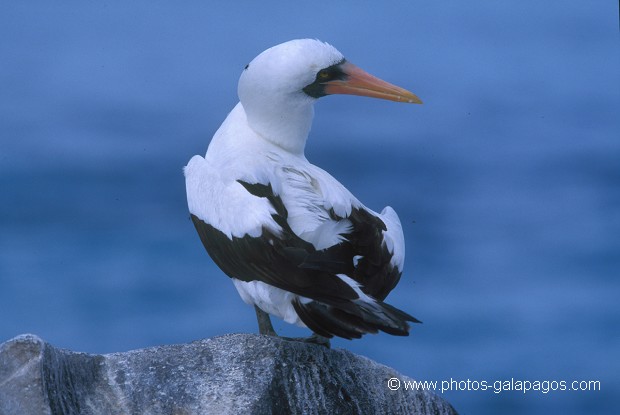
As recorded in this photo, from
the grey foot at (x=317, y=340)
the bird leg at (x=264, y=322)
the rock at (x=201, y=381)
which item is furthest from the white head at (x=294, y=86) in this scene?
the rock at (x=201, y=381)

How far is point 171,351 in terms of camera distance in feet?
20.7

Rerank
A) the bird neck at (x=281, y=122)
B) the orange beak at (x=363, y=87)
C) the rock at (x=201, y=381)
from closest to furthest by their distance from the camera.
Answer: the rock at (x=201, y=381)
the bird neck at (x=281, y=122)
the orange beak at (x=363, y=87)

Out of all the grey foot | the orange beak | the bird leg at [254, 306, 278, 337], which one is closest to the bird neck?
the orange beak

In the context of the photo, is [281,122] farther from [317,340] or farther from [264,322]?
[317,340]

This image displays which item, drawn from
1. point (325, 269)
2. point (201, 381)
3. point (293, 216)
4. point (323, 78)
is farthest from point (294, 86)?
point (201, 381)

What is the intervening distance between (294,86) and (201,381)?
2123 millimetres

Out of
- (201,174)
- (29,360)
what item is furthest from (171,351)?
(201,174)

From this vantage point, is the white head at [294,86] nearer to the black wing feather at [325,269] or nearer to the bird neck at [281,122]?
the bird neck at [281,122]

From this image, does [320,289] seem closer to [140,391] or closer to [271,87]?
[140,391]

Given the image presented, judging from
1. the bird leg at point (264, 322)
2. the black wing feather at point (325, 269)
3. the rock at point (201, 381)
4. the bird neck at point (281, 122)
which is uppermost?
the bird neck at point (281, 122)

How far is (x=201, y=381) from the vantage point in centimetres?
618

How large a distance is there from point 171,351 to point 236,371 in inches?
14.5

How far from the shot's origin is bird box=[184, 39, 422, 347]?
20.5 ft

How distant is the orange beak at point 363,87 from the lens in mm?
7641
